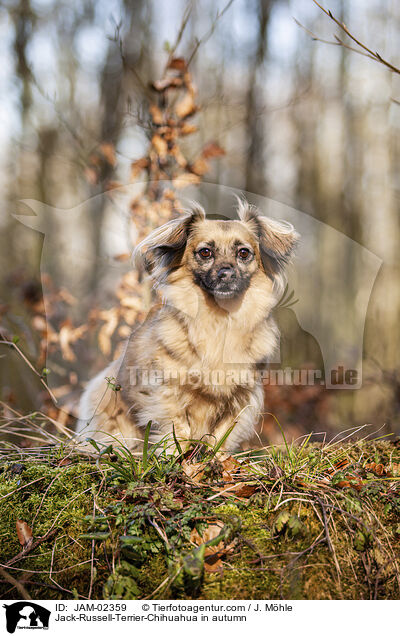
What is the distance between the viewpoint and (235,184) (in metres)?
2.63

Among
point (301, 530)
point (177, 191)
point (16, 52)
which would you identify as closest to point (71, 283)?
point (177, 191)

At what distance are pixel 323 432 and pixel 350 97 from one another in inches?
83.4

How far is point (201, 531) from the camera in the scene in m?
1.56

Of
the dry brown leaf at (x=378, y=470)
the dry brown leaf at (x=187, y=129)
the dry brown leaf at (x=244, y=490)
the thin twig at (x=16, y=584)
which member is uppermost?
the dry brown leaf at (x=187, y=129)

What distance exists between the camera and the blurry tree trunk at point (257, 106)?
8.73 feet

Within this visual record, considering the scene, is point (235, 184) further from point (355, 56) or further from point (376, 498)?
point (376, 498)

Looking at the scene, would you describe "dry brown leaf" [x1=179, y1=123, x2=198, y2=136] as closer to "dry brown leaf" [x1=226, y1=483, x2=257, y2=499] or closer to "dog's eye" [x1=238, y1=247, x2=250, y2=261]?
"dog's eye" [x1=238, y1=247, x2=250, y2=261]

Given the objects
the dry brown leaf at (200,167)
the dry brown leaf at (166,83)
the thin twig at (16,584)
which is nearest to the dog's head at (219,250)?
the dry brown leaf at (200,167)

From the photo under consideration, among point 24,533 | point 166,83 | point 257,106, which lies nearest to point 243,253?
point 257,106

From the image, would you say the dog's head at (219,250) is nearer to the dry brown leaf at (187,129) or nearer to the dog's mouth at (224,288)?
the dog's mouth at (224,288)

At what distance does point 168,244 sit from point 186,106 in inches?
41.3

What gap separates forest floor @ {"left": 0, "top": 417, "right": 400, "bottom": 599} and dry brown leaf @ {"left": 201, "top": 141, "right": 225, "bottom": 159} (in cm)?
178
